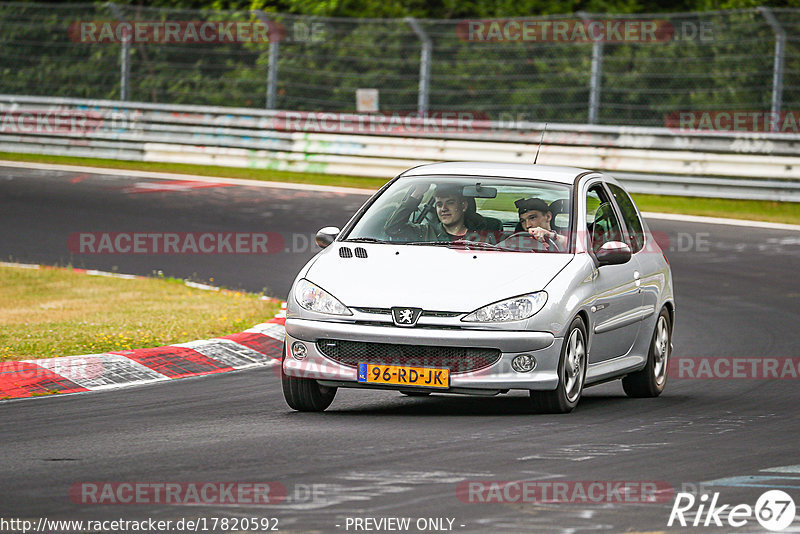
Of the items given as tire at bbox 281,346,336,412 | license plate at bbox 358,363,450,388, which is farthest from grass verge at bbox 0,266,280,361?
license plate at bbox 358,363,450,388

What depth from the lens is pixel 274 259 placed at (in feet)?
55.0

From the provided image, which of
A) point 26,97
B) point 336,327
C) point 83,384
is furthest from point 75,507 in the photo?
point 26,97

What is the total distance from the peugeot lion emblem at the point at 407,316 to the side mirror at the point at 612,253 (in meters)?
1.49

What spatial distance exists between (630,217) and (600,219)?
26.6 inches

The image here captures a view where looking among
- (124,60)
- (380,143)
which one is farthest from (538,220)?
(124,60)

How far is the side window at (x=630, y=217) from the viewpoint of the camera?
10367 mm

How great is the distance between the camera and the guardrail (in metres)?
22.1

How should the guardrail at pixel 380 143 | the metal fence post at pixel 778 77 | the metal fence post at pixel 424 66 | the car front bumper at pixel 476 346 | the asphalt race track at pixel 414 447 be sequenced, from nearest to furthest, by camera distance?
the asphalt race track at pixel 414 447 → the car front bumper at pixel 476 346 → the metal fence post at pixel 778 77 → the guardrail at pixel 380 143 → the metal fence post at pixel 424 66

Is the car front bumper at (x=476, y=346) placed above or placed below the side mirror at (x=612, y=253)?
below

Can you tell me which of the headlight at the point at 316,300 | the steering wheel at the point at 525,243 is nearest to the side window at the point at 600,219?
the steering wheel at the point at 525,243

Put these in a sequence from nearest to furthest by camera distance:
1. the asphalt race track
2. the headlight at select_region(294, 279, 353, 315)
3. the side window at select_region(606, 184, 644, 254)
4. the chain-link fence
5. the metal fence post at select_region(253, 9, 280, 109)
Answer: the asphalt race track < the headlight at select_region(294, 279, 353, 315) < the side window at select_region(606, 184, 644, 254) < the chain-link fence < the metal fence post at select_region(253, 9, 280, 109)

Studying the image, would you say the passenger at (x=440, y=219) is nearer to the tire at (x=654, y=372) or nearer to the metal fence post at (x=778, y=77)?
the tire at (x=654, y=372)

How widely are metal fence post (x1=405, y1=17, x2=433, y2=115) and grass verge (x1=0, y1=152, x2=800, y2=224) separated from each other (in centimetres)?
145

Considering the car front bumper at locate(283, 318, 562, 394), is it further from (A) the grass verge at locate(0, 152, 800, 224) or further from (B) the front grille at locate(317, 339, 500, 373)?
(A) the grass verge at locate(0, 152, 800, 224)
